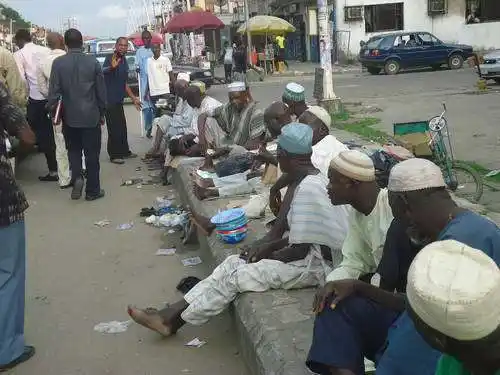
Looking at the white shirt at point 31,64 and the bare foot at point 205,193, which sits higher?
the white shirt at point 31,64

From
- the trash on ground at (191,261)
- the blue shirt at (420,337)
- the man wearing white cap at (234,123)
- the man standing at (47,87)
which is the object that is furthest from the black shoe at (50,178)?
the blue shirt at (420,337)

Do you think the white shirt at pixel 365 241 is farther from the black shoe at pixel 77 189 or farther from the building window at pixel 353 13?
the building window at pixel 353 13

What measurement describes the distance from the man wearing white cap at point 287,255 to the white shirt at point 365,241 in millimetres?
368

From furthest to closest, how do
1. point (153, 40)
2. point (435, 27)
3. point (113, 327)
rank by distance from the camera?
1. point (435, 27)
2. point (153, 40)
3. point (113, 327)

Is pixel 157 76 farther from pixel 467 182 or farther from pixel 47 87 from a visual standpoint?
pixel 467 182

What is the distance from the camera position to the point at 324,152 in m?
4.80

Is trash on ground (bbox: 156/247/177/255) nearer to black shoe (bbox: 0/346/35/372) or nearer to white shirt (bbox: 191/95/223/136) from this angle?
black shoe (bbox: 0/346/35/372)

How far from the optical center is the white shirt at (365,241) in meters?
2.93

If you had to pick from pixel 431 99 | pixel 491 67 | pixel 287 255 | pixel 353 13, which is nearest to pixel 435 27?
pixel 353 13

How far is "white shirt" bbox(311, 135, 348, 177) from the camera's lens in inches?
185

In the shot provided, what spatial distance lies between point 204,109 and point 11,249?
14.8ft

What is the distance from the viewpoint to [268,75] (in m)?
28.2

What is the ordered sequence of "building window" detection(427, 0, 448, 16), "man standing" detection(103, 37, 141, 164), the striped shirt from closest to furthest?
1. the striped shirt
2. "man standing" detection(103, 37, 141, 164)
3. "building window" detection(427, 0, 448, 16)

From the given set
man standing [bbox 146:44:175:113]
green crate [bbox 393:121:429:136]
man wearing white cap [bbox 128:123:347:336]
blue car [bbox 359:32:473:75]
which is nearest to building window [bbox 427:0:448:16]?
blue car [bbox 359:32:473:75]
